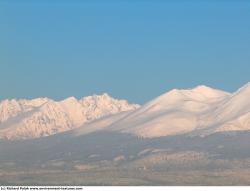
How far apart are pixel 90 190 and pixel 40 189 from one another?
587 centimetres

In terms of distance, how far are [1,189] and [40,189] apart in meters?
4.40

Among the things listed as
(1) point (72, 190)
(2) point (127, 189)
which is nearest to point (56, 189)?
(1) point (72, 190)

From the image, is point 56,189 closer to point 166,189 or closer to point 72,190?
point 72,190

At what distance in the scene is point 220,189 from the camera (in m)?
83.6

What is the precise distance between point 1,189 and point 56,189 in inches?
249

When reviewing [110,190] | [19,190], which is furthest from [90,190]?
[19,190]

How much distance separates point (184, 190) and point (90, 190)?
10008 millimetres

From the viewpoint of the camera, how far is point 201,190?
83750 millimetres

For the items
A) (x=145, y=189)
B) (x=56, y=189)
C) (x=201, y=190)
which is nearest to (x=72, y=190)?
→ (x=56, y=189)

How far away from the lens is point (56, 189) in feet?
279

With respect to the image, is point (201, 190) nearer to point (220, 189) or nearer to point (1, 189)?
point (220, 189)

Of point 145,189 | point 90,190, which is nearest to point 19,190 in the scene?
point 90,190

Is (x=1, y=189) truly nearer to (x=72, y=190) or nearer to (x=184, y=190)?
(x=72, y=190)

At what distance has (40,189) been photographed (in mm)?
85688
